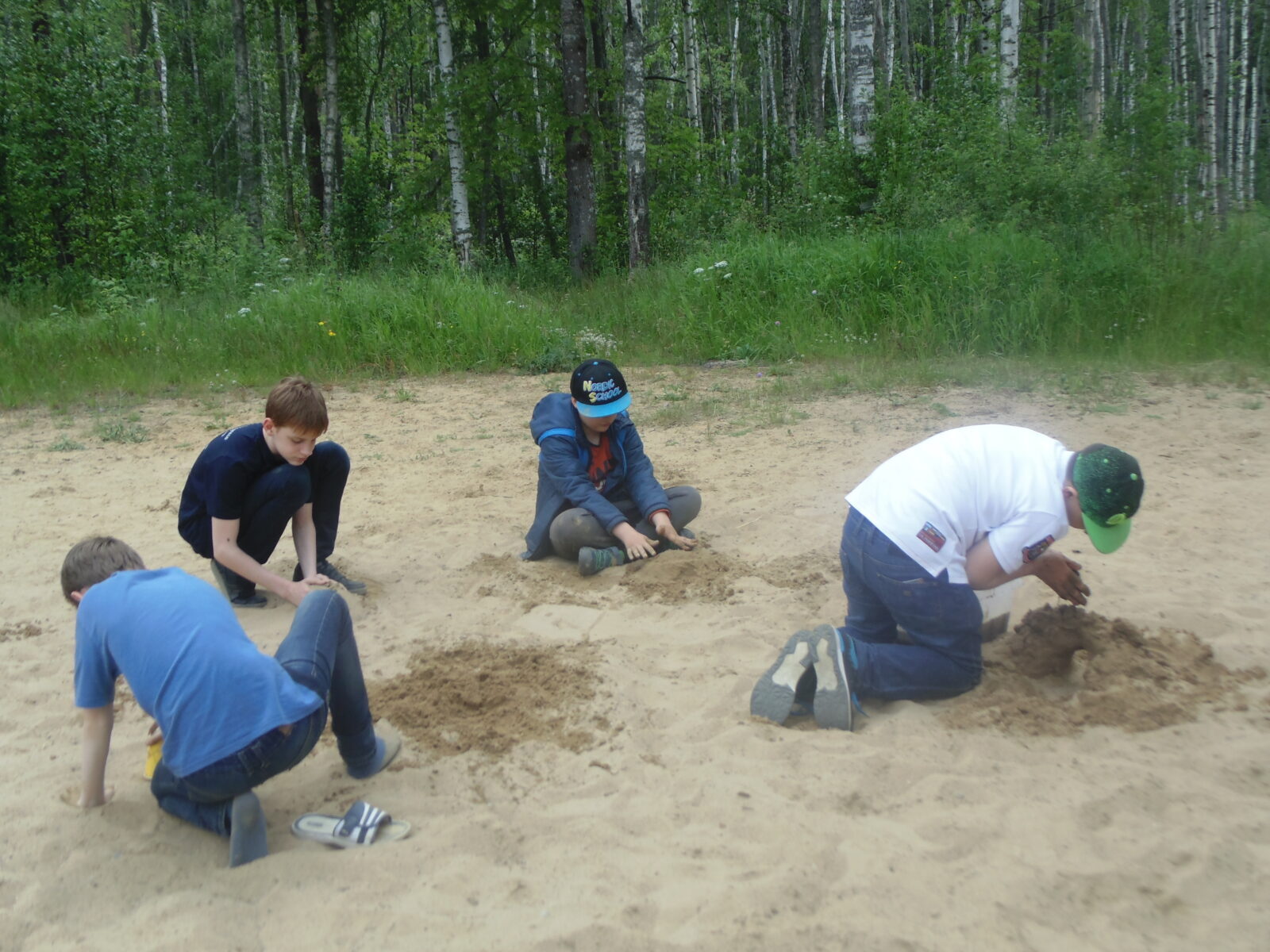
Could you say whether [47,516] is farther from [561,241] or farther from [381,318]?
[561,241]

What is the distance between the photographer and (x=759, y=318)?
1015 cm

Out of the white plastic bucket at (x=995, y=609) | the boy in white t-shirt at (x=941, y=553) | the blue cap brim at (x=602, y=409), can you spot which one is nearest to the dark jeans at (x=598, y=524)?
the blue cap brim at (x=602, y=409)

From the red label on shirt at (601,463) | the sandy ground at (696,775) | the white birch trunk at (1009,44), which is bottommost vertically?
the sandy ground at (696,775)

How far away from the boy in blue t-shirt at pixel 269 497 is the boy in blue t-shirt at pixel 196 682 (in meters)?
1.06

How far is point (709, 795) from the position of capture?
299cm

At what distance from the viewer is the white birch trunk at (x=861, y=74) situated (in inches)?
499

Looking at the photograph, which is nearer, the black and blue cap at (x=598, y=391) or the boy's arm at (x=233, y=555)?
the boy's arm at (x=233, y=555)

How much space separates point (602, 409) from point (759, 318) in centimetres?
570

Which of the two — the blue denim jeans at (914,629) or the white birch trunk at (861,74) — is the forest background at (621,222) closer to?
the white birch trunk at (861,74)

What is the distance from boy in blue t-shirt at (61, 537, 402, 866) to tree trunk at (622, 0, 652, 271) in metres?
10.9

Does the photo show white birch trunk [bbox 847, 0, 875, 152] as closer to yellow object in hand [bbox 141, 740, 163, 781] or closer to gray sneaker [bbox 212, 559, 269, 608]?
gray sneaker [bbox 212, 559, 269, 608]

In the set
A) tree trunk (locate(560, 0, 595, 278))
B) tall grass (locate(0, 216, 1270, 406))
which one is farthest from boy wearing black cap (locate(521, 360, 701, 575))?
tree trunk (locate(560, 0, 595, 278))

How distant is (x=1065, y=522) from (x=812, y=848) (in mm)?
1326

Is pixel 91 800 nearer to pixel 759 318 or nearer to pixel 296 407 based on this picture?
pixel 296 407
